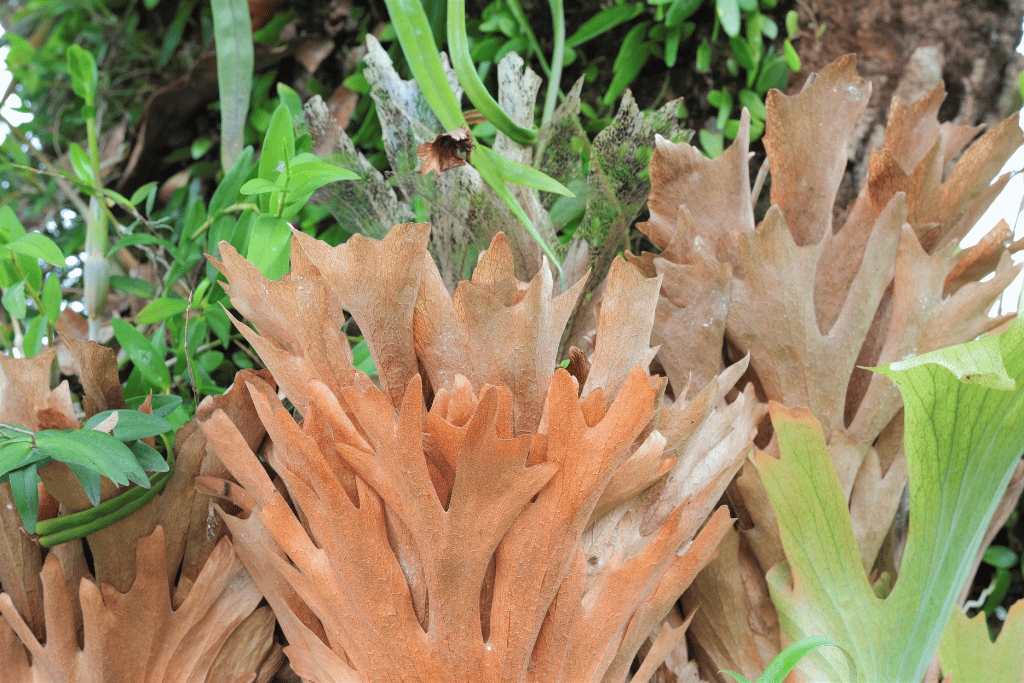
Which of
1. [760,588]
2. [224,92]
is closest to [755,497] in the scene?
[760,588]

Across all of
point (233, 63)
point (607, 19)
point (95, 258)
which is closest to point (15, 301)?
point (95, 258)

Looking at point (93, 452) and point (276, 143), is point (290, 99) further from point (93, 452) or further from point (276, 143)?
point (93, 452)

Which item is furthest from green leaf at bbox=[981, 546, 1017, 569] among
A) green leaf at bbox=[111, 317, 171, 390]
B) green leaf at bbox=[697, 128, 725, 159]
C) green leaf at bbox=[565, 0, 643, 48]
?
green leaf at bbox=[111, 317, 171, 390]

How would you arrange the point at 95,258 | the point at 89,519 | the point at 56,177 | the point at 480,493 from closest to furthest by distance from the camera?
1. the point at 480,493
2. the point at 89,519
3. the point at 95,258
4. the point at 56,177

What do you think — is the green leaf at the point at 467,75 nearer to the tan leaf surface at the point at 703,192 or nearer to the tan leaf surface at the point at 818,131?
the tan leaf surface at the point at 703,192

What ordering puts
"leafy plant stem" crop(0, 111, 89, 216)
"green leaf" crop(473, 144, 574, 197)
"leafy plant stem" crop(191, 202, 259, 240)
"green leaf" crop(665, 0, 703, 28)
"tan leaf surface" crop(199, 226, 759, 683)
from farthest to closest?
"leafy plant stem" crop(0, 111, 89, 216), "green leaf" crop(665, 0, 703, 28), "leafy plant stem" crop(191, 202, 259, 240), "green leaf" crop(473, 144, 574, 197), "tan leaf surface" crop(199, 226, 759, 683)

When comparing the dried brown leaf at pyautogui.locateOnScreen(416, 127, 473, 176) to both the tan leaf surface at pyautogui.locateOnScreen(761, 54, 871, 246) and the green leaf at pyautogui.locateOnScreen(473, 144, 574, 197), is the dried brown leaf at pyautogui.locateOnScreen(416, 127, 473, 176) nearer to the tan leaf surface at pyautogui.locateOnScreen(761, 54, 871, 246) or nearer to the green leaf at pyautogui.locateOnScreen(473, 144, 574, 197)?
the green leaf at pyautogui.locateOnScreen(473, 144, 574, 197)

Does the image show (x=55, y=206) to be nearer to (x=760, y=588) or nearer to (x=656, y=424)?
(x=656, y=424)
